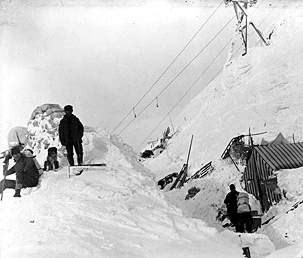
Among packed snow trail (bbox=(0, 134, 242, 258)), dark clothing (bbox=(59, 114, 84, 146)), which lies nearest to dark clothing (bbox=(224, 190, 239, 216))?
packed snow trail (bbox=(0, 134, 242, 258))

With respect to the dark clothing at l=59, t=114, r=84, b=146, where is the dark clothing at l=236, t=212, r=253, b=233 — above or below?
below

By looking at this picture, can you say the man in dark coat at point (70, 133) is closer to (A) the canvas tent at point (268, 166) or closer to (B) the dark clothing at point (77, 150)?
(B) the dark clothing at point (77, 150)

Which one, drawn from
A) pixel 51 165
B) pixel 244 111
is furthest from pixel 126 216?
pixel 244 111

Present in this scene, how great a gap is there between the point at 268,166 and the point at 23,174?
10580 millimetres

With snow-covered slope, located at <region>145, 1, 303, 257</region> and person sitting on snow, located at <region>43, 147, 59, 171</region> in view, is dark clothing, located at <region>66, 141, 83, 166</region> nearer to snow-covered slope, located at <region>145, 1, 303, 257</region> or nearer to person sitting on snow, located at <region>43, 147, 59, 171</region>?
person sitting on snow, located at <region>43, 147, 59, 171</region>

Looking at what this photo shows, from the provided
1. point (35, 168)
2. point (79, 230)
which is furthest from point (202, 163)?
point (79, 230)

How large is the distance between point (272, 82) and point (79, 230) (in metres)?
27.5

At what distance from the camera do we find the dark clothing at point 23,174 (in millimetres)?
9719

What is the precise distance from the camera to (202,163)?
2786cm

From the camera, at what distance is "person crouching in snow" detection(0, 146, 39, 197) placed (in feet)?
31.9

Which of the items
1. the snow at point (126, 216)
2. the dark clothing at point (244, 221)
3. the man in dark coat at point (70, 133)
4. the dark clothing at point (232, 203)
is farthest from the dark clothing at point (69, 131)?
the dark clothing at point (244, 221)

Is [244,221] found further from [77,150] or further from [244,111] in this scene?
[244,111]

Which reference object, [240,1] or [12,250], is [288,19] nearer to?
[240,1]

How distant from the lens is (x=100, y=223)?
818cm
